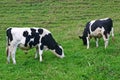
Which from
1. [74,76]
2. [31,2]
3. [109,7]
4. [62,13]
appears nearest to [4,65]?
[74,76]

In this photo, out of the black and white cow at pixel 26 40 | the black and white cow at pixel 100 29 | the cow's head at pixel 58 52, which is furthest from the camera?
the black and white cow at pixel 100 29

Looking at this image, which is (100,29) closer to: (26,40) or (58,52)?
(58,52)

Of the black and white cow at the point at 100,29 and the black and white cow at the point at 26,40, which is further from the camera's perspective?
the black and white cow at the point at 100,29

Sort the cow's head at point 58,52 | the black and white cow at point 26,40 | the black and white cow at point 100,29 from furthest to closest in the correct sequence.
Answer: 1. the black and white cow at point 100,29
2. the cow's head at point 58,52
3. the black and white cow at point 26,40

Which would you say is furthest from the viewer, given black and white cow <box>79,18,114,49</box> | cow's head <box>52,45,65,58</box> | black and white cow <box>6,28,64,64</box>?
black and white cow <box>79,18,114,49</box>

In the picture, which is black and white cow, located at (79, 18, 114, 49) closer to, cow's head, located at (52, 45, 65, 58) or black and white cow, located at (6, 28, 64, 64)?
cow's head, located at (52, 45, 65, 58)

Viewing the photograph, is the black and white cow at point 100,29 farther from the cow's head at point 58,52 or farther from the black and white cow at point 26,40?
the black and white cow at point 26,40

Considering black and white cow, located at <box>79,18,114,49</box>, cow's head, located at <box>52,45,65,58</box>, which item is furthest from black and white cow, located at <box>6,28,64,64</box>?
black and white cow, located at <box>79,18,114,49</box>

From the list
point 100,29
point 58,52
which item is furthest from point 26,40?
point 100,29

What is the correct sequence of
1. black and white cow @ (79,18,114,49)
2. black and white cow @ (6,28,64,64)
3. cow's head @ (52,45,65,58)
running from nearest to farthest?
black and white cow @ (6,28,64,64)
cow's head @ (52,45,65,58)
black and white cow @ (79,18,114,49)

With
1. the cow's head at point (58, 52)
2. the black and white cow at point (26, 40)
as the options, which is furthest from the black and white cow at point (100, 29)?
the black and white cow at point (26, 40)

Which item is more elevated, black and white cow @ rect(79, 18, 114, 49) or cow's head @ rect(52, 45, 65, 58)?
black and white cow @ rect(79, 18, 114, 49)

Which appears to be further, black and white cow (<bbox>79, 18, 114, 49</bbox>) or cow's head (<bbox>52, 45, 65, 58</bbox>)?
black and white cow (<bbox>79, 18, 114, 49</bbox>)

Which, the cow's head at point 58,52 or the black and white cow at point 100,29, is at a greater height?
the black and white cow at point 100,29
